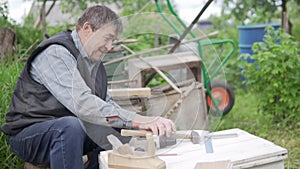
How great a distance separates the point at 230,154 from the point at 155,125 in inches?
18.4

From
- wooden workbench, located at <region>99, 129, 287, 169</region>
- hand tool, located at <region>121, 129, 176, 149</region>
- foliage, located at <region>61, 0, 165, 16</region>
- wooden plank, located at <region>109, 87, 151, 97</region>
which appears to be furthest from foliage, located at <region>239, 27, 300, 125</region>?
foliage, located at <region>61, 0, 165, 16</region>

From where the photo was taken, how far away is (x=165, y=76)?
9.49 ft

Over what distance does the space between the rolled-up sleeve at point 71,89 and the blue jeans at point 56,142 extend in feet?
0.21

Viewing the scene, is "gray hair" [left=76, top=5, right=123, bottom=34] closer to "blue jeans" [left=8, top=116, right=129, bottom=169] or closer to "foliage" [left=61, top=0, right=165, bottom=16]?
"blue jeans" [left=8, top=116, right=129, bottom=169]

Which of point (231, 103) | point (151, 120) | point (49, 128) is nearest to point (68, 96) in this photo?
point (49, 128)

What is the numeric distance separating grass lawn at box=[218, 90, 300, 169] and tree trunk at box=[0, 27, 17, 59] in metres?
1.75

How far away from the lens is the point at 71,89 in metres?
1.82

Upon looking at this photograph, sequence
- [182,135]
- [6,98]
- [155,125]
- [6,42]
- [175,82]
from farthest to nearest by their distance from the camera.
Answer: [6,42] < [175,82] < [6,98] < [182,135] < [155,125]

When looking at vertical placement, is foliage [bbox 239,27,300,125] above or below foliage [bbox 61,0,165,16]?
below

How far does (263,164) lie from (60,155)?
0.88m

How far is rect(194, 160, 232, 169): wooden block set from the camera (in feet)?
5.90

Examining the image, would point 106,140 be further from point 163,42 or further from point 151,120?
point 163,42

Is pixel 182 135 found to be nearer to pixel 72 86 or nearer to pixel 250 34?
pixel 72 86

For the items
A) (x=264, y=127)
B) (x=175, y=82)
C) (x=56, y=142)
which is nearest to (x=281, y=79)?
(x=264, y=127)
